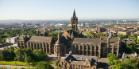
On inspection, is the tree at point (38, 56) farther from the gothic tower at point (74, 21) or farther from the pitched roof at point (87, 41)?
the gothic tower at point (74, 21)

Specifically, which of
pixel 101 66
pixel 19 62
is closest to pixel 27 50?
pixel 19 62

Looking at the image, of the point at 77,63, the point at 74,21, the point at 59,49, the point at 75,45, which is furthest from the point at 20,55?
the point at 74,21

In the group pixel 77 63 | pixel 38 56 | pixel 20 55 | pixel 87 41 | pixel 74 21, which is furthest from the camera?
pixel 74 21

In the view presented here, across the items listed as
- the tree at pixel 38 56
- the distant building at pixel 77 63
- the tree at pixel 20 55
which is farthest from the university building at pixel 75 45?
the tree at pixel 20 55

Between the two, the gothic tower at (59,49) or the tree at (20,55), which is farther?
the gothic tower at (59,49)

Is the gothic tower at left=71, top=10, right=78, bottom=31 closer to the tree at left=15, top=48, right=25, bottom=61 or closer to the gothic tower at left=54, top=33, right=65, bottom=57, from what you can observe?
the gothic tower at left=54, top=33, right=65, bottom=57

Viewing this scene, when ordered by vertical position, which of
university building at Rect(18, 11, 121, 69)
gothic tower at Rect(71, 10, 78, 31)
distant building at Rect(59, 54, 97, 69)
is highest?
gothic tower at Rect(71, 10, 78, 31)

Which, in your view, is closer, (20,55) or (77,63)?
(77,63)

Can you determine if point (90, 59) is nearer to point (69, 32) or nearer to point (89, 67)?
point (89, 67)

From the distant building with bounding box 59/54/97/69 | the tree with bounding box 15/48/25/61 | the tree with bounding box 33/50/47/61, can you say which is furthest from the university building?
the tree with bounding box 15/48/25/61

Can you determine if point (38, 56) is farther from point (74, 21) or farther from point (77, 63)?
point (74, 21)

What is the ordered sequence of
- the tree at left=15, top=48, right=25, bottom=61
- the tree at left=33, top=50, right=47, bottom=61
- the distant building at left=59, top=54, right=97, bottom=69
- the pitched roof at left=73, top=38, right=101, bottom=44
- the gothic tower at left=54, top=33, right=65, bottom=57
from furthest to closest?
the pitched roof at left=73, top=38, right=101, bottom=44
the gothic tower at left=54, top=33, right=65, bottom=57
the tree at left=15, top=48, right=25, bottom=61
the tree at left=33, top=50, right=47, bottom=61
the distant building at left=59, top=54, right=97, bottom=69
